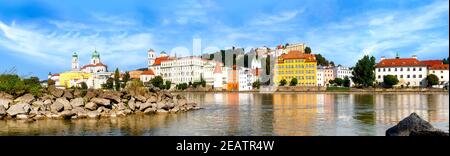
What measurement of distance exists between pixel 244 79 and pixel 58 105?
4575 inches

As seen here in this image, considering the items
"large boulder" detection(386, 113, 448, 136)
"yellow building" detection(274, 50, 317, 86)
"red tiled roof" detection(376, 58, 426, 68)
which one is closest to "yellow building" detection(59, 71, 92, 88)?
"yellow building" detection(274, 50, 317, 86)

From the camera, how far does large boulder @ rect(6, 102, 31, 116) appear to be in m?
→ 27.1

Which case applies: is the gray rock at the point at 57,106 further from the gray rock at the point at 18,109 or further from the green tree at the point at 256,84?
the green tree at the point at 256,84

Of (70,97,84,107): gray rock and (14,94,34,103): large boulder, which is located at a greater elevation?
(14,94,34,103): large boulder

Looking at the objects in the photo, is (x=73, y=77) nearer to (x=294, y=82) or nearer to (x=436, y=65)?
(x=294, y=82)

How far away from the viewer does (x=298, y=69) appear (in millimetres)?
134625

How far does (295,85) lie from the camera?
127938mm

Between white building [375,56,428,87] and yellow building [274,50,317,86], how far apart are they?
2080cm

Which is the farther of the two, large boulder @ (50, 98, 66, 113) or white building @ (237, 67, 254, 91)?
white building @ (237, 67, 254, 91)

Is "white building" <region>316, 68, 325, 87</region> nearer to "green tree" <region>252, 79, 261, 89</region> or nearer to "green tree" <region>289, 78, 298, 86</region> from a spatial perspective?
"green tree" <region>289, 78, 298, 86</region>

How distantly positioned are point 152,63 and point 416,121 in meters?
179

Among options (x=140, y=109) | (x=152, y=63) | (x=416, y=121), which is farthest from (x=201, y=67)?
(x=416, y=121)

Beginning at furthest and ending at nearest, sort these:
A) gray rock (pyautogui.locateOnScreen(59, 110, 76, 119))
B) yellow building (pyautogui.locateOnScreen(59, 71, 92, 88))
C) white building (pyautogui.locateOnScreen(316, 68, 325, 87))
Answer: yellow building (pyautogui.locateOnScreen(59, 71, 92, 88))
white building (pyautogui.locateOnScreen(316, 68, 325, 87))
gray rock (pyautogui.locateOnScreen(59, 110, 76, 119))

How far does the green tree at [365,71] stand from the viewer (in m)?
104
